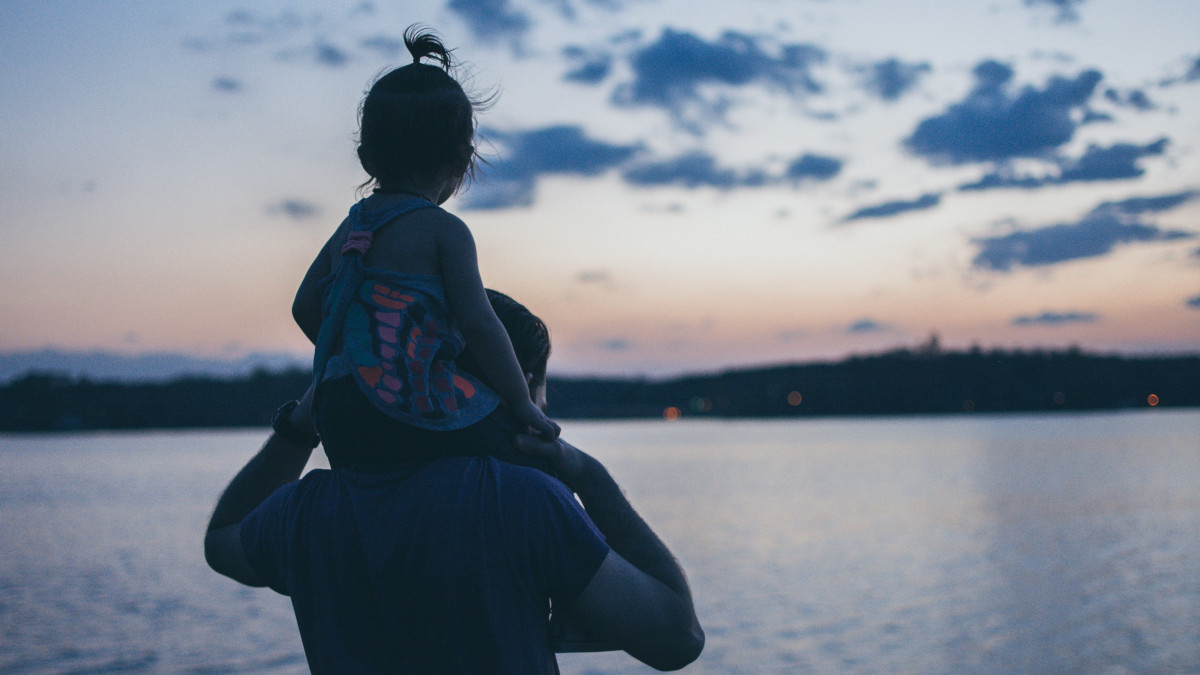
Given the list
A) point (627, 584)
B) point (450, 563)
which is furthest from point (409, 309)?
point (627, 584)

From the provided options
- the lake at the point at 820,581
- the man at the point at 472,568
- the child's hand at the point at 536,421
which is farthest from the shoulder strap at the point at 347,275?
the lake at the point at 820,581

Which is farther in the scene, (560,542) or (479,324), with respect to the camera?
(479,324)

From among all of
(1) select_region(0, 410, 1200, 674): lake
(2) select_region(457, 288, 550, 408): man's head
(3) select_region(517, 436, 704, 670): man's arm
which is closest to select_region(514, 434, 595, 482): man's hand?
(3) select_region(517, 436, 704, 670): man's arm

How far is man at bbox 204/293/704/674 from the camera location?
3.93ft

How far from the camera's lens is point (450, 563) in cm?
119

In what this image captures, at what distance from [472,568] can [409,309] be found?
0.38m

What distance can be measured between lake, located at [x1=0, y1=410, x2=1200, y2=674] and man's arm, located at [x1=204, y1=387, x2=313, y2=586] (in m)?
14.0

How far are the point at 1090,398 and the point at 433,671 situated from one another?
175 m

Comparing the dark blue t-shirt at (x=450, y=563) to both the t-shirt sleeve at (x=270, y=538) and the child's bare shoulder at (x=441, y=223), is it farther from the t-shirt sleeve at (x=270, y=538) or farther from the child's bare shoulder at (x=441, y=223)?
the child's bare shoulder at (x=441, y=223)

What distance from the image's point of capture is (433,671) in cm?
123

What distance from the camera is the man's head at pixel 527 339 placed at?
1.48 m

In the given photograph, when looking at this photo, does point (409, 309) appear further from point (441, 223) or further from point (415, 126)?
point (415, 126)

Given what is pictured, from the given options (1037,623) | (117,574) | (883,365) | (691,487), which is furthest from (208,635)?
(883,365)

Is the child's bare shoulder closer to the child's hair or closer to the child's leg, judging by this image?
the child's hair
